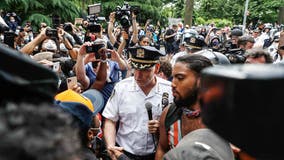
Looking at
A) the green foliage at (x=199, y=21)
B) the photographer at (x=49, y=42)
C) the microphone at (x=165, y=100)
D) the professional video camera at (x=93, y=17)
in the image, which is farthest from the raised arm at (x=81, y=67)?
the green foliage at (x=199, y=21)

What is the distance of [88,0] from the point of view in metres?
23.0

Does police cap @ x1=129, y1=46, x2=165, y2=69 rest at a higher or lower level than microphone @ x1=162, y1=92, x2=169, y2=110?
higher

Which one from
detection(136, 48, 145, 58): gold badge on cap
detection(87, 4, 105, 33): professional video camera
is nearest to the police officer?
detection(136, 48, 145, 58): gold badge on cap

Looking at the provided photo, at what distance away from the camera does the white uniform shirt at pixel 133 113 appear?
305cm

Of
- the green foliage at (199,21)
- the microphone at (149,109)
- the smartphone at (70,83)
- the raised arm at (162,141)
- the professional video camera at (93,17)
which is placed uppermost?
the professional video camera at (93,17)

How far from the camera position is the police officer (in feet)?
10.0

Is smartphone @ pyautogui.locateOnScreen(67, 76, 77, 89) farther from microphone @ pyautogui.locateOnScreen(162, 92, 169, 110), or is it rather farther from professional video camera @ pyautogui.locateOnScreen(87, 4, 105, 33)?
professional video camera @ pyautogui.locateOnScreen(87, 4, 105, 33)

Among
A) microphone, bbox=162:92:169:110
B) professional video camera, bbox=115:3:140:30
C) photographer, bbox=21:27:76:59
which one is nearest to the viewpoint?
microphone, bbox=162:92:169:110

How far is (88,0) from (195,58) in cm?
2129

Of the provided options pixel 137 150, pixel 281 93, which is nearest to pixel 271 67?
pixel 281 93

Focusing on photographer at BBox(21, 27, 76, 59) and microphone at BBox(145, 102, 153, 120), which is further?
photographer at BBox(21, 27, 76, 59)

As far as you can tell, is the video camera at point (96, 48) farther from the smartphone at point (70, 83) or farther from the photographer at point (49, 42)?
the smartphone at point (70, 83)

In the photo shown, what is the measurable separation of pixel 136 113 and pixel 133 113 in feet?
0.08

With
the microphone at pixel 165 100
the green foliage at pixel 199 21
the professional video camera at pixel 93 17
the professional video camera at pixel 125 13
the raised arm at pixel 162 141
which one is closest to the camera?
the raised arm at pixel 162 141
